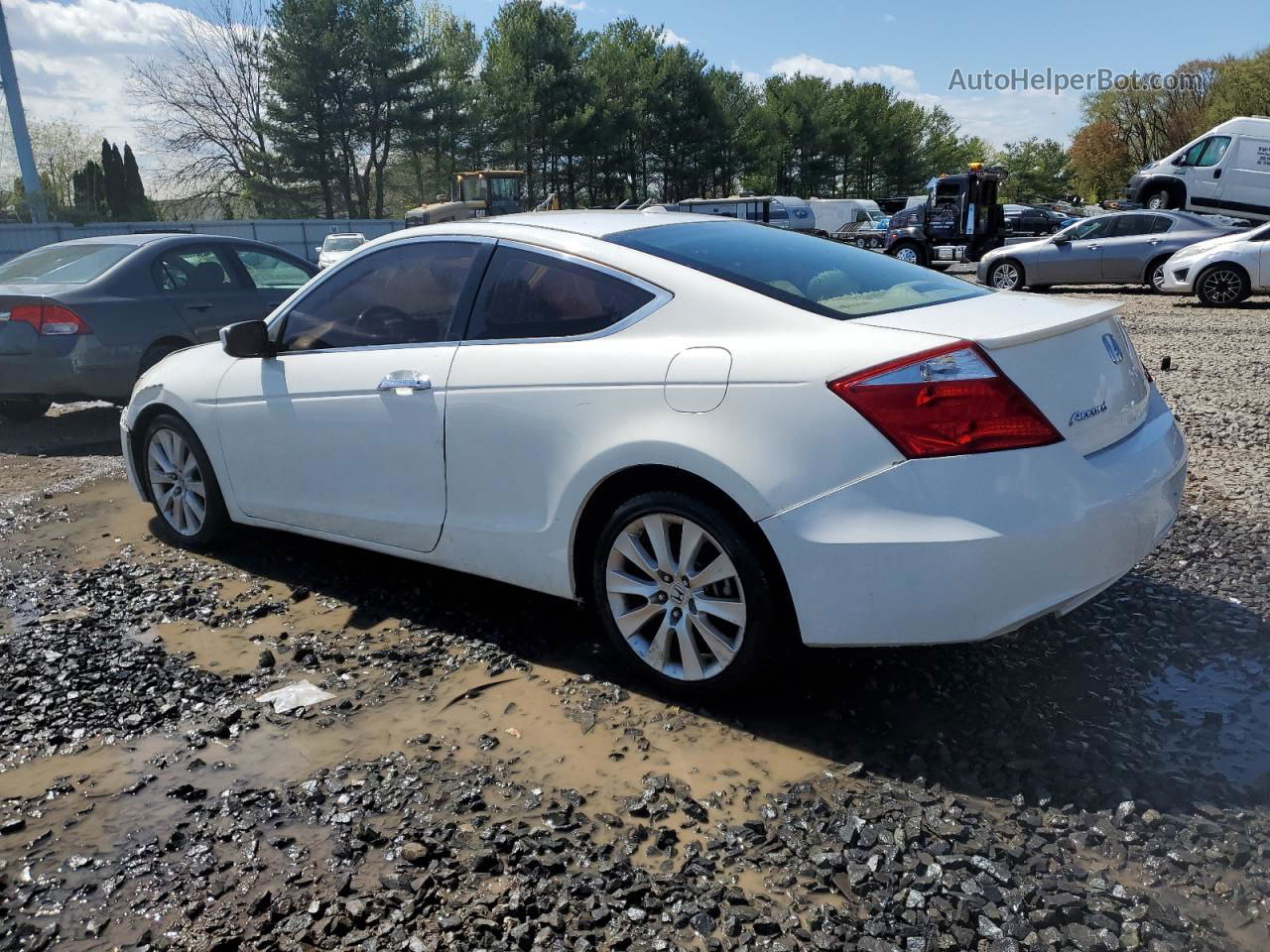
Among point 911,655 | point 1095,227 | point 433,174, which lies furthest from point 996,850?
point 433,174

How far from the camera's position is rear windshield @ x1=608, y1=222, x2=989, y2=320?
3199 millimetres

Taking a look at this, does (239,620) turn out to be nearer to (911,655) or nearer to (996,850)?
(911,655)

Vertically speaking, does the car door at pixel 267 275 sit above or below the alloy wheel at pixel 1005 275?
above

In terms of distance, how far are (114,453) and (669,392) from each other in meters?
6.09

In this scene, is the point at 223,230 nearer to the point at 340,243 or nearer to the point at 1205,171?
the point at 340,243

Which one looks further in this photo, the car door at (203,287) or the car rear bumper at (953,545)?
the car door at (203,287)

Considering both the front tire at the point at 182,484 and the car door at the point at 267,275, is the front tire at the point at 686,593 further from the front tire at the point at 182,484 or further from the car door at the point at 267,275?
the car door at the point at 267,275

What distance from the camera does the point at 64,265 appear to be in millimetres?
8258

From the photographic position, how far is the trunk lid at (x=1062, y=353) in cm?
280

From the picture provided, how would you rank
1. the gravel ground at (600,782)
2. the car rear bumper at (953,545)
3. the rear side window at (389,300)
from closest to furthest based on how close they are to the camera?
the gravel ground at (600,782)
the car rear bumper at (953,545)
the rear side window at (389,300)

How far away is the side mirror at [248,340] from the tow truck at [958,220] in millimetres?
22887

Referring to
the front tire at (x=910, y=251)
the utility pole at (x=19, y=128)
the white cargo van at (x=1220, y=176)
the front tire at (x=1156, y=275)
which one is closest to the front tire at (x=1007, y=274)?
the front tire at (x=1156, y=275)

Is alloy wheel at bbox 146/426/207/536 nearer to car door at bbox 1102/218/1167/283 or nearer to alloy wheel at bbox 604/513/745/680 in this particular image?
alloy wheel at bbox 604/513/745/680

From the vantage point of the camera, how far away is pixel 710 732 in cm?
310
